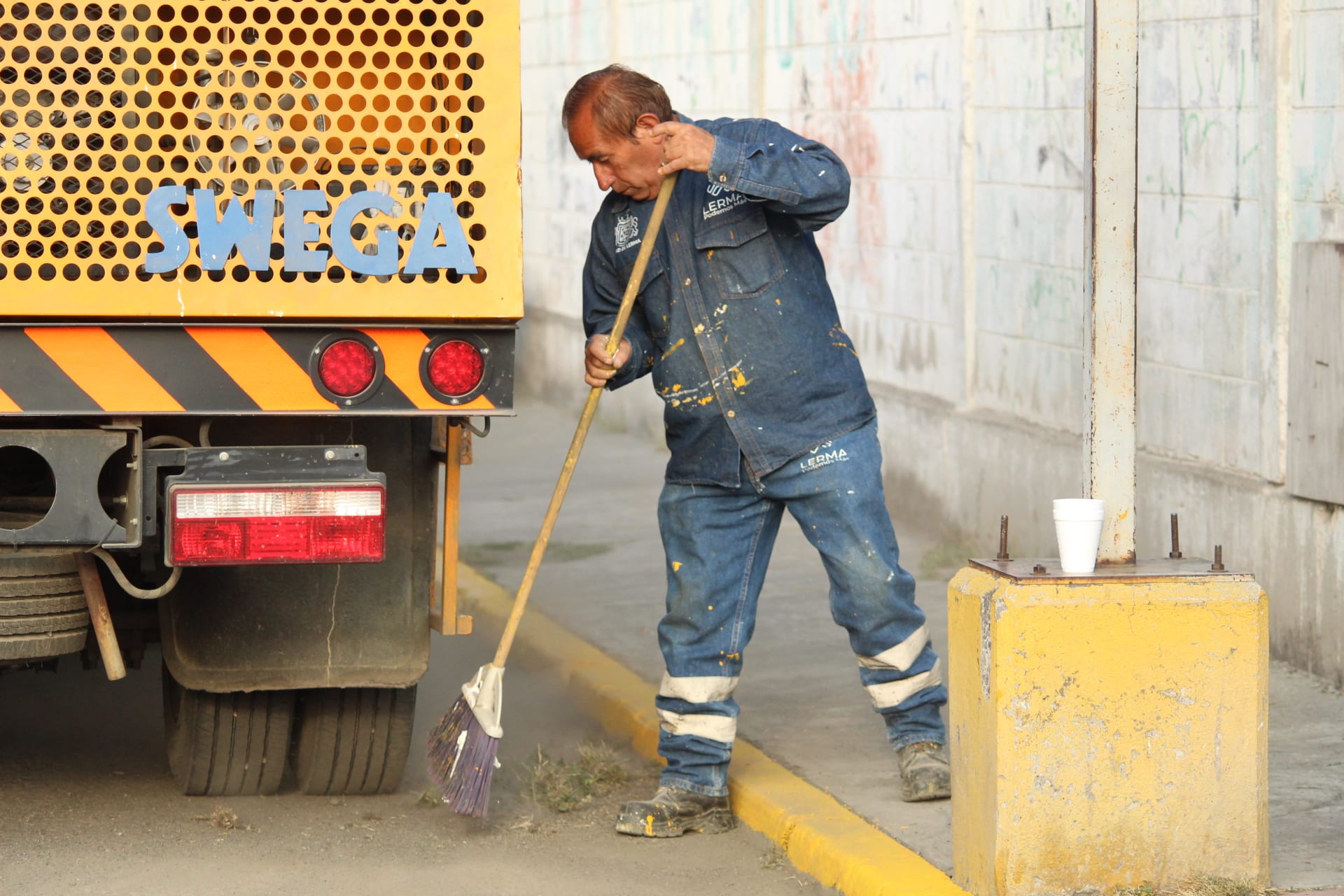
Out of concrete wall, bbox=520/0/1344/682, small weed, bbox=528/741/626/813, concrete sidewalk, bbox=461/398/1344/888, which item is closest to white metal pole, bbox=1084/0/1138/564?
concrete wall, bbox=520/0/1344/682

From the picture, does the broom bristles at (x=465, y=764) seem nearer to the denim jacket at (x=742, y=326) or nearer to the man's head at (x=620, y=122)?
the denim jacket at (x=742, y=326)

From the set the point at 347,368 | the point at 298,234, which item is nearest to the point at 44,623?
the point at 347,368

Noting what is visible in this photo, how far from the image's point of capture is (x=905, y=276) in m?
8.82

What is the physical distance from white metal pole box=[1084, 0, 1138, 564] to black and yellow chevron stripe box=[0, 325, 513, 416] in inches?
47.6

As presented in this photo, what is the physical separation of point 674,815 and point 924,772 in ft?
1.98

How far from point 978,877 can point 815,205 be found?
1.50m

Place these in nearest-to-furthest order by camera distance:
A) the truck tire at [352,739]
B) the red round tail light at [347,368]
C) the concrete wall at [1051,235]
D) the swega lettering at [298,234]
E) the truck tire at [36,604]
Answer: the swega lettering at [298,234] → the red round tail light at [347,368] → the truck tire at [36,604] → the truck tire at [352,739] → the concrete wall at [1051,235]

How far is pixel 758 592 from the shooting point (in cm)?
486

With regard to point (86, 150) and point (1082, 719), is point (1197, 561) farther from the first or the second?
point (86, 150)

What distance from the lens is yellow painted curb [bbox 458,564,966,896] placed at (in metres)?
4.31

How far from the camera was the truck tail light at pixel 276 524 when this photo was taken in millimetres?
4047

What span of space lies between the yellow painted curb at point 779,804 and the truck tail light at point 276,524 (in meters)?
1.22

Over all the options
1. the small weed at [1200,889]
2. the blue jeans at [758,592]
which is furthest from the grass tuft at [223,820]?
the small weed at [1200,889]

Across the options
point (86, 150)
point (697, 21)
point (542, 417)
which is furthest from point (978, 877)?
point (542, 417)
